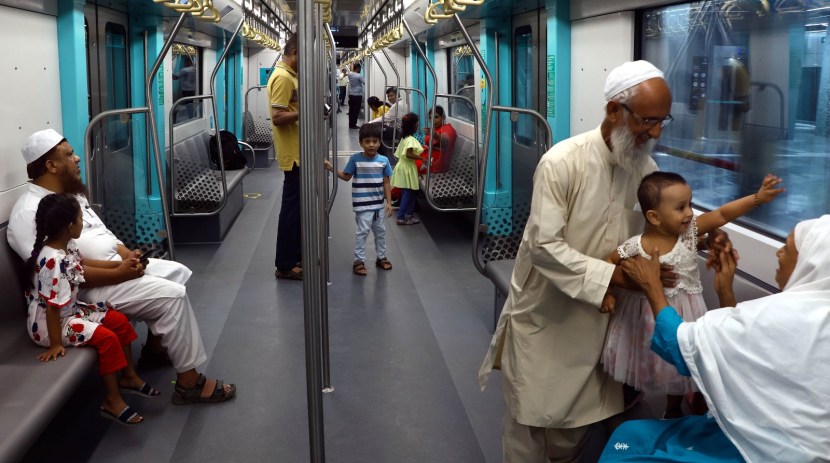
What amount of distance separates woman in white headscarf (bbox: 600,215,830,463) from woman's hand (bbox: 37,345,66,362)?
2.17 metres

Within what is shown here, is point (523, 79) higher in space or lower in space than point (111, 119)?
higher

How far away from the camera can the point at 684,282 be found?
228cm

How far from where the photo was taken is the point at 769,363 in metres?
1.77

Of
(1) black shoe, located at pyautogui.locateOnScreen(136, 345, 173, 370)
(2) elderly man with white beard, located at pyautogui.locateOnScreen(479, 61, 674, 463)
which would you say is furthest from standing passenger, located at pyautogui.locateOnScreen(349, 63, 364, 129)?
(2) elderly man with white beard, located at pyautogui.locateOnScreen(479, 61, 674, 463)

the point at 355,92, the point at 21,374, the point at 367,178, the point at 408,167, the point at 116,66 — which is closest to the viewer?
the point at 21,374

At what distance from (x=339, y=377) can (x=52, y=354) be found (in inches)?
54.5

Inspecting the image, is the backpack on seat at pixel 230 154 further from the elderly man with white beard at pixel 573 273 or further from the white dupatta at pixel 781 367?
the white dupatta at pixel 781 367

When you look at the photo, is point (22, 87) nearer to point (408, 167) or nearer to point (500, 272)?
point (500, 272)

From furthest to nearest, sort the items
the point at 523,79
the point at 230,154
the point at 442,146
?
1. the point at 230,154
2. the point at 442,146
3. the point at 523,79

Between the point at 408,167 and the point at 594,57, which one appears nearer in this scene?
the point at 594,57

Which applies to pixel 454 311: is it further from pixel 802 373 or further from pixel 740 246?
pixel 802 373

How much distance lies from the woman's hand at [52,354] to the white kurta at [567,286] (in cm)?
173

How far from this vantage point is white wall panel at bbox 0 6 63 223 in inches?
145

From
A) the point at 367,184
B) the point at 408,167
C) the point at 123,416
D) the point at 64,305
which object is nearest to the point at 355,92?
the point at 408,167
